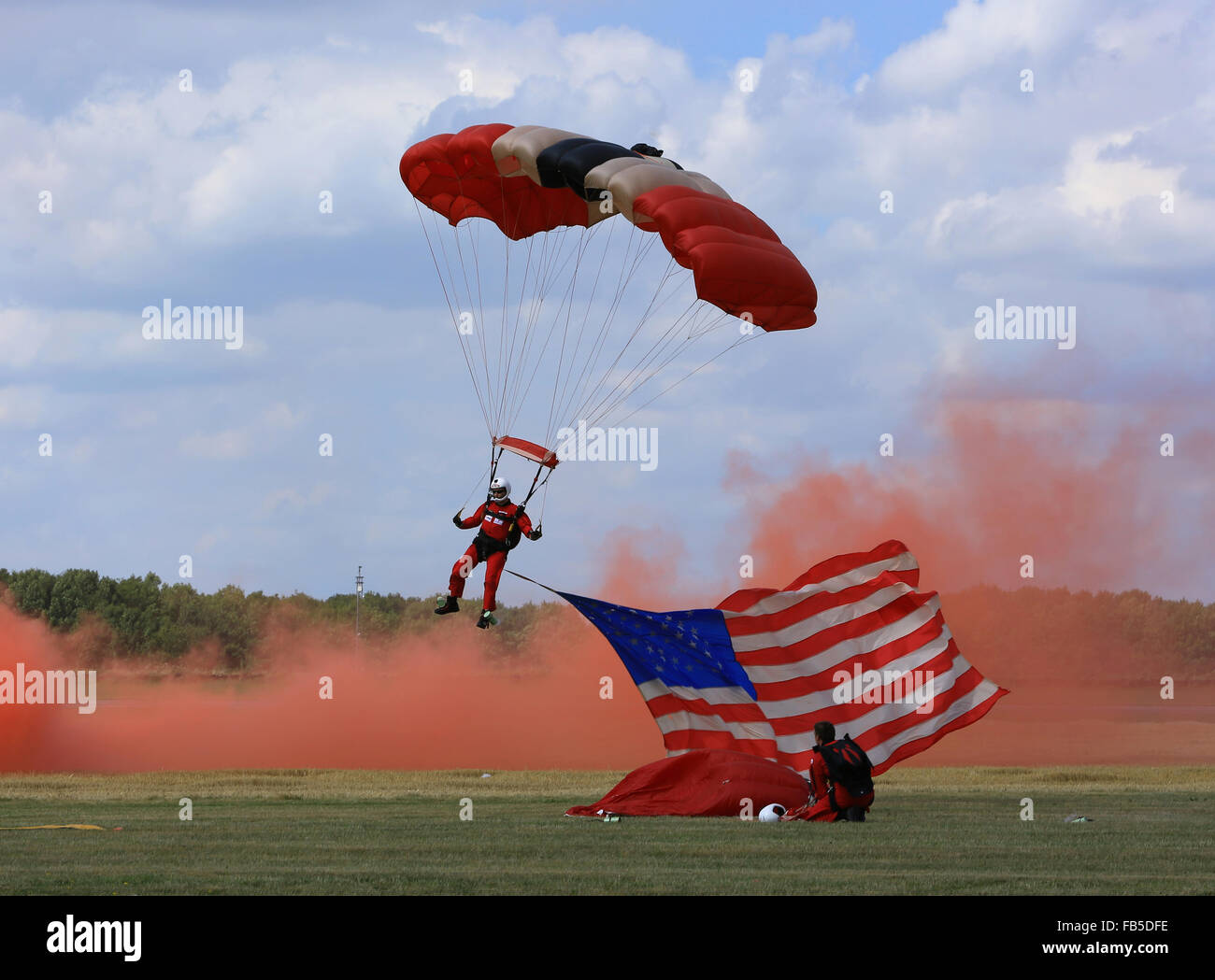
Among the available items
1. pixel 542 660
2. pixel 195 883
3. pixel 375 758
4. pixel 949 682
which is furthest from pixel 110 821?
pixel 542 660

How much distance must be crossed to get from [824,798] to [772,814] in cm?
65

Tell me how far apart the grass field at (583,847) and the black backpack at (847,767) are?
0.45 meters

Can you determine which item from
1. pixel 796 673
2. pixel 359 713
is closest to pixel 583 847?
pixel 796 673

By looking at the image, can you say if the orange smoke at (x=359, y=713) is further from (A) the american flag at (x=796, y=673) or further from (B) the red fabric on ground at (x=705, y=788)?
(B) the red fabric on ground at (x=705, y=788)

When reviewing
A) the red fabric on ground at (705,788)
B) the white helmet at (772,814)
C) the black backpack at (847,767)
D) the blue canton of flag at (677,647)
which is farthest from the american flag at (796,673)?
the black backpack at (847,767)

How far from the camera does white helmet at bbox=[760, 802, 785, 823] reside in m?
17.1

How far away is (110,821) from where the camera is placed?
1812 cm

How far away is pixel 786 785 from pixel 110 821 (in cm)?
812

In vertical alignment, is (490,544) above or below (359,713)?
above

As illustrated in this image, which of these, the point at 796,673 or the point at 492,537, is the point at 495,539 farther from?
the point at 796,673

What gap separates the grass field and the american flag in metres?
1.30

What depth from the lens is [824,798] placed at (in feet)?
56.0

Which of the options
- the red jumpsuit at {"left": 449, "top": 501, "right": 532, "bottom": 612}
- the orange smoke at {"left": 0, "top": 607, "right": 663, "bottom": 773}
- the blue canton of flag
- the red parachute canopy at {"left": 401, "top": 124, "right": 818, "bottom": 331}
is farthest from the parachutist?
the orange smoke at {"left": 0, "top": 607, "right": 663, "bottom": 773}
